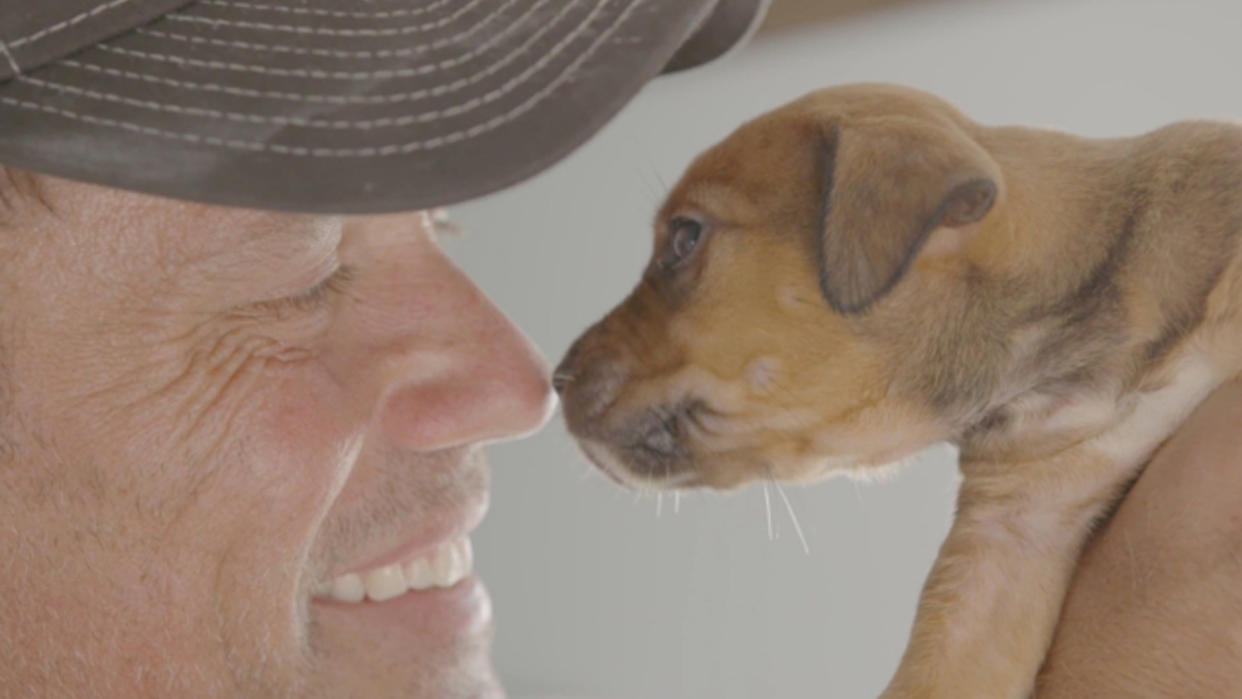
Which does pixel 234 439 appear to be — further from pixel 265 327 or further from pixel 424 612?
pixel 424 612

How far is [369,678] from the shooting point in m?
1.67

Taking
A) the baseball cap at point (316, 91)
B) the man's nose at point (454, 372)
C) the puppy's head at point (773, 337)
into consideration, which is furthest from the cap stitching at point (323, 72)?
the puppy's head at point (773, 337)

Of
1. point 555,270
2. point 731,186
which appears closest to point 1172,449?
point 731,186

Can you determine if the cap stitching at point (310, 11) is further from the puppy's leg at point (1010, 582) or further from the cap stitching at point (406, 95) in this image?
the puppy's leg at point (1010, 582)

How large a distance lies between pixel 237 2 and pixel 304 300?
0.48m

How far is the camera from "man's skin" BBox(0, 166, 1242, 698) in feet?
4.71

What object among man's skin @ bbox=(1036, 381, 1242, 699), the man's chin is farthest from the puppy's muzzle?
man's skin @ bbox=(1036, 381, 1242, 699)

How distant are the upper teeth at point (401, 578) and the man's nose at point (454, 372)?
0.17 metres

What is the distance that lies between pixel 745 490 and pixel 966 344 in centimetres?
189

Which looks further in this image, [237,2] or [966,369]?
[966,369]

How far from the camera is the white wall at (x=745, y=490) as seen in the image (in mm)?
3203

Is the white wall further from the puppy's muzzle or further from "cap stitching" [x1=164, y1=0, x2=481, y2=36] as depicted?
"cap stitching" [x1=164, y1=0, x2=481, y2=36]

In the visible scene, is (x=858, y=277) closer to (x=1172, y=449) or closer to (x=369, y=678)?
(x=1172, y=449)

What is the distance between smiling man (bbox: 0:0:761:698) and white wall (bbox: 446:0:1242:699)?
3.16 feet
